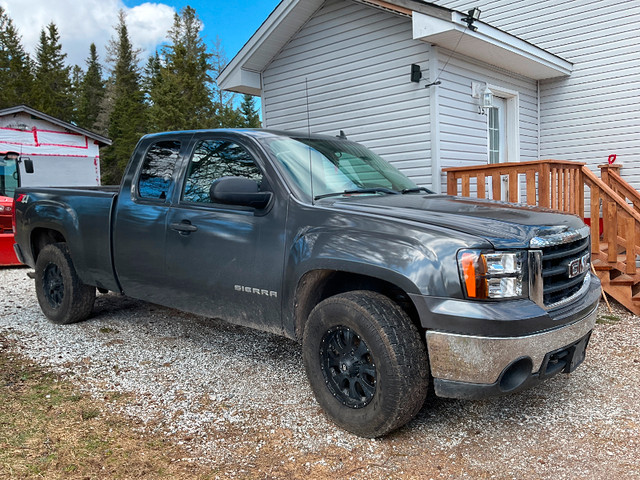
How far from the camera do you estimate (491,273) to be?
8.84 ft

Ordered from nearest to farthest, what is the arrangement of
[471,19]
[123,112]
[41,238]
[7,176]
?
[41,238] → [471,19] → [7,176] → [123,112]

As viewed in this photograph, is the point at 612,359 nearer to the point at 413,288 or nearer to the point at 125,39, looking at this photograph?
the point at 413,288

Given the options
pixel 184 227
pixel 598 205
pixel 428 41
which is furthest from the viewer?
pixel 428 41

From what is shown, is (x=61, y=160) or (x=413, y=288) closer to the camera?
(x=413, y=288)

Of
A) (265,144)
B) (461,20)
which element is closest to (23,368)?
(265,144)

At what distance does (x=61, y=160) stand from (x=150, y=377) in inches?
708

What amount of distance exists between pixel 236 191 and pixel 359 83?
6.21m

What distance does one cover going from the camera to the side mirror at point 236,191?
3389 mm

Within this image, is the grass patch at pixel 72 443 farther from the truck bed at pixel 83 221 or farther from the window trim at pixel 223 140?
the window trim at pixel 223 140

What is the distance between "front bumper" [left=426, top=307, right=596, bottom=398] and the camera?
2.64 metres

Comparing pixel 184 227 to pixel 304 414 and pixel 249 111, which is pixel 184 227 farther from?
pixel 249 111

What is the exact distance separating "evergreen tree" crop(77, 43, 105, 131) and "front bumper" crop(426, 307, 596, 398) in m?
47.3

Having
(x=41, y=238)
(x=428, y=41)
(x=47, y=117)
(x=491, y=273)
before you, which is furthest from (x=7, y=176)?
(x=491, y=273)

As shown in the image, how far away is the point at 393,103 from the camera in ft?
27.8
